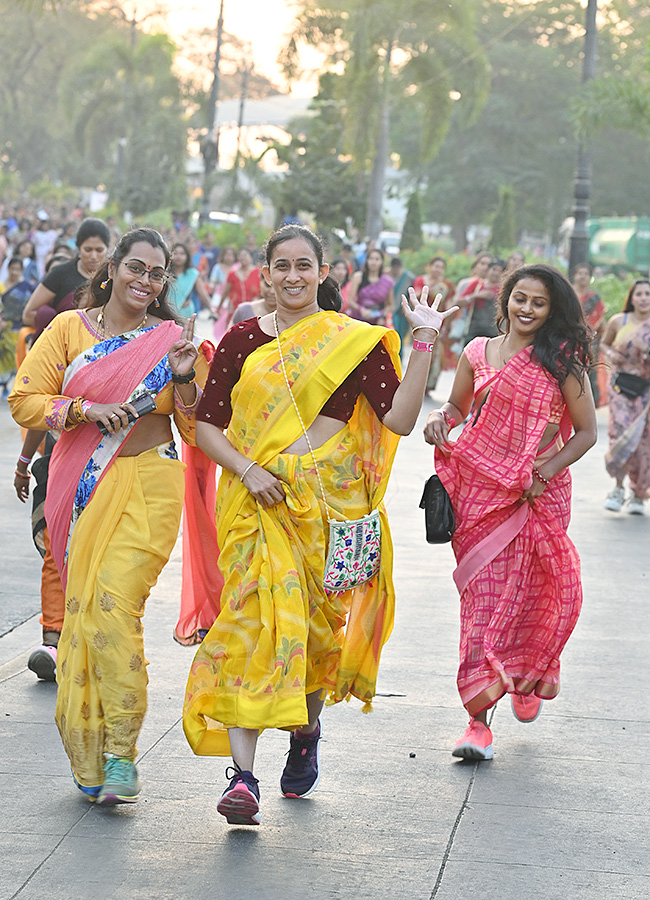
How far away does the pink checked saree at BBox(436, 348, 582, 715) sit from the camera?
17.0 feet

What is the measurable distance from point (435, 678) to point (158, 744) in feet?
4.81

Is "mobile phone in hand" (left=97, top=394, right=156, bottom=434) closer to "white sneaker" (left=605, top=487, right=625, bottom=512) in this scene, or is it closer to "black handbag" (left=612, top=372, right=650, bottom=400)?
"white sneaker" (left=605, top=487, right=625, bottom=512)

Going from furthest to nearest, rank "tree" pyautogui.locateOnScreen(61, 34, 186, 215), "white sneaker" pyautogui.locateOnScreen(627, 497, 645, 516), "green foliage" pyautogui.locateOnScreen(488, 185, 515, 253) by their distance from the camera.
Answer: "tree" pyautogui.locateOnScreen(61, 34, 186, 215) → "green foliage" pyautogui.locateOnScreen(488, 185, 515, 253) → "white sneaker" pyautogui.locateOnScreen(627, 497, 645, 516)

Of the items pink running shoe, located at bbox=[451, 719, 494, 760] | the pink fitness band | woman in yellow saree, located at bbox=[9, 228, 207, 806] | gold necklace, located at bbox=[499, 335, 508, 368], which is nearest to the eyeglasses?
woman in yellow saree, located at bbox=[9, 228, 207, 806]

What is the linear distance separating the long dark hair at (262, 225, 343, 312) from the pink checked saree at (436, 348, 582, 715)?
980mm

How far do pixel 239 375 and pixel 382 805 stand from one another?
4.68 ft

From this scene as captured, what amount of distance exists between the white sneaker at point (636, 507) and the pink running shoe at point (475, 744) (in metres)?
5.56

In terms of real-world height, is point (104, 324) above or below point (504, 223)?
below

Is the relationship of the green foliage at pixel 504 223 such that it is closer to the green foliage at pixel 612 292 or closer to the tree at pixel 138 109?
the tree at pixel 138 109

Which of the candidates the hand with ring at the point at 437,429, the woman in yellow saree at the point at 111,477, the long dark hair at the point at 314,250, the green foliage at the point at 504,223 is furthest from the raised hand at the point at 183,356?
the green foliage at the point at 504,223

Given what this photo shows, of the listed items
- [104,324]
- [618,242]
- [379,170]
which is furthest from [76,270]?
[618,242]

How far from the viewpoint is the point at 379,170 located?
37.1m

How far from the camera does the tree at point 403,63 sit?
3450 cm

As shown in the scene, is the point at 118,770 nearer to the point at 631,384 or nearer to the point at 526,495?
the point at 526,495
